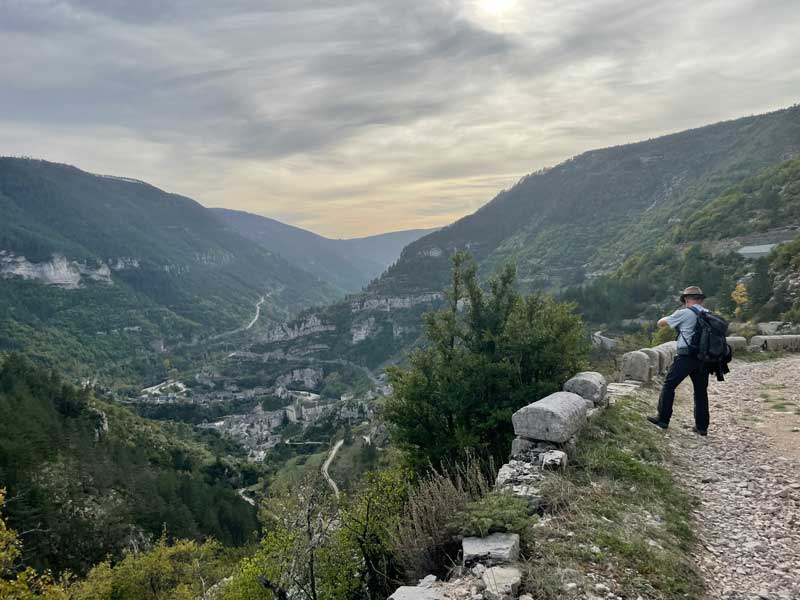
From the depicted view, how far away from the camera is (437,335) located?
11.5 m

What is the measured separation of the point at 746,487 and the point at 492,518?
4283 mm

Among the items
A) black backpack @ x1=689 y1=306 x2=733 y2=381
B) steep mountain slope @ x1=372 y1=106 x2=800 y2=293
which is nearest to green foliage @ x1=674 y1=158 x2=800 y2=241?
steep mountain slope @ x1=372 y1=106 x2=800 y2=293

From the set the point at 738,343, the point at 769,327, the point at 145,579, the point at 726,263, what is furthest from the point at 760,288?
the point at 145,579

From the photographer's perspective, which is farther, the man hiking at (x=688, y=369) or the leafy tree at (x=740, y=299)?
the leafy tree at (x=740, y=299)

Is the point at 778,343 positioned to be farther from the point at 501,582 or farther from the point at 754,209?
the point at 754,209

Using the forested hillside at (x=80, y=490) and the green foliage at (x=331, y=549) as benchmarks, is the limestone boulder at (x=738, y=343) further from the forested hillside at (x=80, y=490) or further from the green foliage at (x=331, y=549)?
the forested hillside at (x=80, y=490)

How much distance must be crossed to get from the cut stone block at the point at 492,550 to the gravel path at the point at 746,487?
1.88 meters

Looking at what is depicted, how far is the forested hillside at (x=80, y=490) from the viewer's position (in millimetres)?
33469

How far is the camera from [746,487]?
6.34 metres

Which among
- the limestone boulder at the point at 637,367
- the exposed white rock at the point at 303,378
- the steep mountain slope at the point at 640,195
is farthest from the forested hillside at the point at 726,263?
the exposed white rock at the point at 303,378

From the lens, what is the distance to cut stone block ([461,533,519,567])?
14.4ft

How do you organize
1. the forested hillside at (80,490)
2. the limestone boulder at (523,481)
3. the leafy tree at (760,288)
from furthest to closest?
the forested hillside at (80,490)
the leafy tree at (760,288)
the limestone boulder at (523,481)

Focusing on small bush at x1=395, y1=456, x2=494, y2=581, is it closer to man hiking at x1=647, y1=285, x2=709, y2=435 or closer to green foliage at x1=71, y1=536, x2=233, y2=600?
man hiking at x1=647, y1=285, x2=709, y2=435

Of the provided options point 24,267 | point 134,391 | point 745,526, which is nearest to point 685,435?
point 745,526
